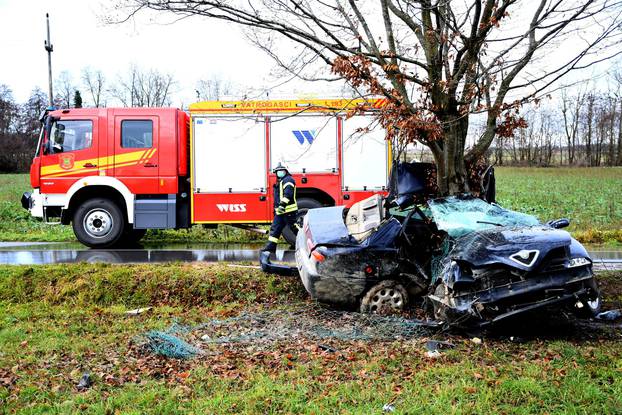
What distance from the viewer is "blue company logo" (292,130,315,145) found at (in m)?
12.0

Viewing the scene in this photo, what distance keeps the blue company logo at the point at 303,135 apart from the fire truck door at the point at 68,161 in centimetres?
420

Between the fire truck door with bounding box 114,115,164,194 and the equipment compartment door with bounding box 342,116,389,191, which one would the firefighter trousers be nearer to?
the equipment compartment door with bounding box 342,116,389,191

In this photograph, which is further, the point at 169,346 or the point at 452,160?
the point at 452,160

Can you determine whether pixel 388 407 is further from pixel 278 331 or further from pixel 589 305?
pixel 589 305

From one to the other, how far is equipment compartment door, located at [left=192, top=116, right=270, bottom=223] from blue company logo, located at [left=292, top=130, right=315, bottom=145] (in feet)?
2.32

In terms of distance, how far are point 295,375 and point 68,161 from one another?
29.1 feet

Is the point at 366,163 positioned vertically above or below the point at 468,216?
above

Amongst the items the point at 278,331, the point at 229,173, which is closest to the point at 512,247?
the point at 278,331

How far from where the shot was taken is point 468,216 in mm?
6848

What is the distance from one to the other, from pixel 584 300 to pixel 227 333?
3748mm

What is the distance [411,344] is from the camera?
5.61 m

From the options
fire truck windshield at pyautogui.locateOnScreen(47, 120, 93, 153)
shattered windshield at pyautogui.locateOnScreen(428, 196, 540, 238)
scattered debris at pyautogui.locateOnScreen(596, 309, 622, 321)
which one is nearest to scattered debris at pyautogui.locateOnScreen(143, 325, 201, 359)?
shattered windshield at pyautogui.locateOnScreen(428, 196, 540, 238)

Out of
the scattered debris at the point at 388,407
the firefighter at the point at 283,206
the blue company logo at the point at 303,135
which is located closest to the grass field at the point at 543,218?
the blue company logo at the point at 303,135

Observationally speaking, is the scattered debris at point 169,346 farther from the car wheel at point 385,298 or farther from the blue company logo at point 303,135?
the blue company logo at point 303,135
